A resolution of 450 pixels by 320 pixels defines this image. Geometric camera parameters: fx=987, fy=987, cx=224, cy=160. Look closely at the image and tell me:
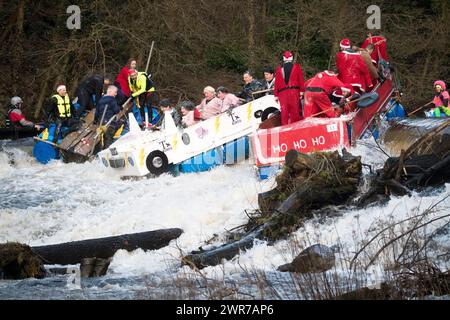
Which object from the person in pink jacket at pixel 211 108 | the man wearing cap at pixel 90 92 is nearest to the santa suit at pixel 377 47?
the person in pink jacket at pixel 211 108

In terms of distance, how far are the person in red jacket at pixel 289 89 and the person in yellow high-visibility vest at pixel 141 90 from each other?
4.97 m

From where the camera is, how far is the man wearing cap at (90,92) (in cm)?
2305

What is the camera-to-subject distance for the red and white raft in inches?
641

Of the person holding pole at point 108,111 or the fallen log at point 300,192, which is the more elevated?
the person holding pole at point 108,111

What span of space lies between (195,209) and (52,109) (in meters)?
7.76

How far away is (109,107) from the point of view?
2159 centimetres

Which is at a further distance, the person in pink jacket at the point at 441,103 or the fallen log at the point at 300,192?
the person in pink jacket at the point at 441,103

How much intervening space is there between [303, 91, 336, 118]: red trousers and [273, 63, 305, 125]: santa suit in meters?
0.29

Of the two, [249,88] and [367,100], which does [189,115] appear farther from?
[367,100]

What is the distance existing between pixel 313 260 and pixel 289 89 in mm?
7116

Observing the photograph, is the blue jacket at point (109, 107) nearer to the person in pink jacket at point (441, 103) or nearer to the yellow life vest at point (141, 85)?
the yellow life vest at point (141, 85)

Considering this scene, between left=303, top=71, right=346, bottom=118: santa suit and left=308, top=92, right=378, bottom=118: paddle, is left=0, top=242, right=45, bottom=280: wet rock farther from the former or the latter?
left=308, top=92, right=378, bottom=118: paddle

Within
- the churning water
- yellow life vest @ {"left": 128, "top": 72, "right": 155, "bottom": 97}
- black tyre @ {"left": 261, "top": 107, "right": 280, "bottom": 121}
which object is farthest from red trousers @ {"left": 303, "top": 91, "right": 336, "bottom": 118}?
yellow life vest @ {"left": 128, "top": 72, "right": 155, "bottom": 97}
